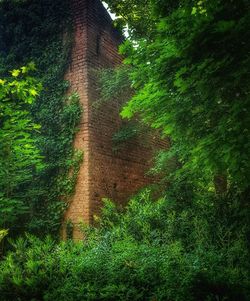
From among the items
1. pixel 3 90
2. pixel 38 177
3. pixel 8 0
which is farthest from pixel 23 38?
pixel 3 90

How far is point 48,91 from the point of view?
30.0 feet

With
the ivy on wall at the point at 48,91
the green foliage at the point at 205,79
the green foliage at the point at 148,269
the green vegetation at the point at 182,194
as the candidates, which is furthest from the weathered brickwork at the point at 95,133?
the green foliage at the point at 205,79

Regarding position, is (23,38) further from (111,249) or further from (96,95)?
(111,249)

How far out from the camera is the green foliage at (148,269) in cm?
392

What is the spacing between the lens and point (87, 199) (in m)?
7.80

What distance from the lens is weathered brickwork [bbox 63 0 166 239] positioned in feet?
26.1

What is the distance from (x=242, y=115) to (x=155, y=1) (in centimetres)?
219

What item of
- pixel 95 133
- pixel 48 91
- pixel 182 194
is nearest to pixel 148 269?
pixel 182 194

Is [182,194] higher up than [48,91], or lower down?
lower down

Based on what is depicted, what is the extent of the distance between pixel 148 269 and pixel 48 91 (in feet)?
20.8

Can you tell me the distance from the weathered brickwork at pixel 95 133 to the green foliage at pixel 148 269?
2.19 m

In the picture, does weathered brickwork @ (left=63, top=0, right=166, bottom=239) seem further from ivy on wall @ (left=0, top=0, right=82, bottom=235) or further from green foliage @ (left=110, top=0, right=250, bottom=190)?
green foliage @ (left=110, top=0, right=250, bottom=190)

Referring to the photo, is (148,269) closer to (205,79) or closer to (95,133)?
(205,79)

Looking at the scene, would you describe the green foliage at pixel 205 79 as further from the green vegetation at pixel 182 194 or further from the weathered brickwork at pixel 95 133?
the weathered brickwork at pixel 95 133
